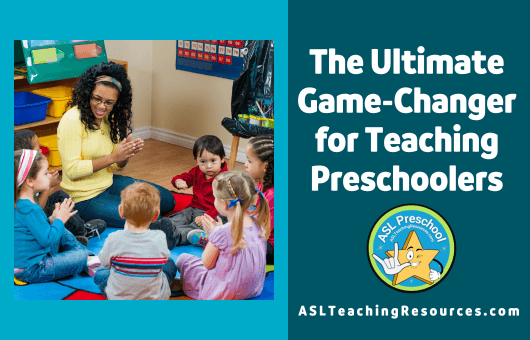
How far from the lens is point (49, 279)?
2.06 metres

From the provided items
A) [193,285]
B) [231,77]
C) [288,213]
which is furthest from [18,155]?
[231,77]

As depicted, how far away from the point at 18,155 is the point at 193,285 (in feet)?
2.28

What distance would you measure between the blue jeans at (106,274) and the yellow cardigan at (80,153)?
1.81 ft

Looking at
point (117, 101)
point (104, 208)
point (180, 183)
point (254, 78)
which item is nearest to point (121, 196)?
point (104, 208)

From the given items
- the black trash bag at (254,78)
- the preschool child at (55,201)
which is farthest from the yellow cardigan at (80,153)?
the black trash bag at (254,78)

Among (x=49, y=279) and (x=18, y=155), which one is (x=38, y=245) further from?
(x=18, y=155)

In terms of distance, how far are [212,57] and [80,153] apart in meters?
1.85

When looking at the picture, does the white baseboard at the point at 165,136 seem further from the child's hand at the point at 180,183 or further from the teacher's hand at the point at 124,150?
the teacher's hand at the point at 124,150

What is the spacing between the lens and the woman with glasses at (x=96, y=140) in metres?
2.39

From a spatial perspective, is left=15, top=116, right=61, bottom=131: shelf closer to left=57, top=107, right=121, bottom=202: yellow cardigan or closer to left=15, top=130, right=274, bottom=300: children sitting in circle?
left=57, top=107, right=121, bottom=202: yellow cardigan

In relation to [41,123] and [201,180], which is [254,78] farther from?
[41,123]

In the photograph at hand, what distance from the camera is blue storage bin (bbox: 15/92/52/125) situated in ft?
10.8

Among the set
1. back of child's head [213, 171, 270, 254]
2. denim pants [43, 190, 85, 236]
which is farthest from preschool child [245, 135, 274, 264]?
denim pants [43, 190, 85, 236]

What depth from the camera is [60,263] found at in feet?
6.81
